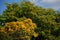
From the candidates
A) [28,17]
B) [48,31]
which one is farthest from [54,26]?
[28,17]

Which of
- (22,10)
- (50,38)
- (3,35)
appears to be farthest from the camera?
(22,10)

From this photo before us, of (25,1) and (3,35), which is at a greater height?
(25,1)

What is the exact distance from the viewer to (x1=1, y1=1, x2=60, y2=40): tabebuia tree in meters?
33.7

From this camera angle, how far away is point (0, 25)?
37781mm

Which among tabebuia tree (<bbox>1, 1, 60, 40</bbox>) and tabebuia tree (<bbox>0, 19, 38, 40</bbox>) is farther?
tabebuia tree (<bbox>1, 1, 60, 40</bbox>)

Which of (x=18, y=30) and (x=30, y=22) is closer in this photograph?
(x=18, y=30)

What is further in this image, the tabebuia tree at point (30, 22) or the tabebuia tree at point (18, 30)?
the tabebuia tree at point (30, 22)

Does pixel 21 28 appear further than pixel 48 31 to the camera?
No

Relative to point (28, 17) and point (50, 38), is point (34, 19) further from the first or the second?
point (50, 38)

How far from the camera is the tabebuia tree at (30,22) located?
111 ft

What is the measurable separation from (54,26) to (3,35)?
25.1 feet

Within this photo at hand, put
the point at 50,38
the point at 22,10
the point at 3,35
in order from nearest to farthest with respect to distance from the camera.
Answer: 1. the point at 3,35
2. the point at 50,38
3. the point at 22,10

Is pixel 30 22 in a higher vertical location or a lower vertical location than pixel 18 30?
higher

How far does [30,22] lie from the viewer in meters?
34.5
